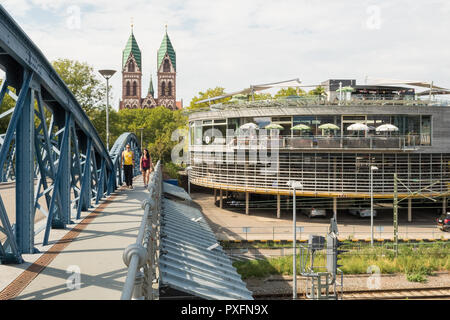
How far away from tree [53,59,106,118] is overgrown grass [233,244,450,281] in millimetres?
29883

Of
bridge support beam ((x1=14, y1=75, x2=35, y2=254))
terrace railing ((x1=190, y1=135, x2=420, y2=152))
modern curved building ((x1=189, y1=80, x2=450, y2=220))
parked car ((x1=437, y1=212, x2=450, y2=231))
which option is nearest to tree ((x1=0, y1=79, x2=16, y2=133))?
modern curved building ((x1=189, y1=80, x2=450, y2=220))

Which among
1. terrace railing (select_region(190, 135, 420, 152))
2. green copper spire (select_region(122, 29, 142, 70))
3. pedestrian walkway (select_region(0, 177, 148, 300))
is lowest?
pedestrian walkway (select_region(0, 177, 148, 300))

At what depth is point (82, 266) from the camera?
21.1 feet

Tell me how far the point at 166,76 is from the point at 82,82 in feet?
269

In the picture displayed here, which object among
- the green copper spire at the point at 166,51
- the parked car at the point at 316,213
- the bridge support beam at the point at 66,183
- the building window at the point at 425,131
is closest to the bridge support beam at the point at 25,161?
the bridge support beam at the point at 66,183

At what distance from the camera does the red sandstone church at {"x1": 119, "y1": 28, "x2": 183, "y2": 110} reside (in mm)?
120500

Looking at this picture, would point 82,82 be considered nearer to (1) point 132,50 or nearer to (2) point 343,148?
(2) point 343,148

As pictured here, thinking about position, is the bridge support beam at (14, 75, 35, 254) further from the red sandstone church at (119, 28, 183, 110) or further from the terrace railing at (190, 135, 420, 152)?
the red sandstone church at (119, 28, 183, 110)

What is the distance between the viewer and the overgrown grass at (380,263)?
21734mm

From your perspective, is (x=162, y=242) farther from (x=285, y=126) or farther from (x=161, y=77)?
(x=161, y=77)

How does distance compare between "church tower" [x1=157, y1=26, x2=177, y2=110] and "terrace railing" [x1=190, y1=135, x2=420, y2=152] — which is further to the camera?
"church tower" [x1=157, y1=26, x2=177, y2=110]

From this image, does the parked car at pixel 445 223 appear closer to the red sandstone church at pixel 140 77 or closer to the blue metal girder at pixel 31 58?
the blue metal girder at pixel 31 58

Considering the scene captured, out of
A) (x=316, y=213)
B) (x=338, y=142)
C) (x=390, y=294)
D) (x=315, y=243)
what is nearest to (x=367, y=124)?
(x=338, y=142)

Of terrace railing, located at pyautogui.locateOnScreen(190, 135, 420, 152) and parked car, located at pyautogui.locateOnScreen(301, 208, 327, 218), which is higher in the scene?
terrace railing, located at pyautogui.locateOnScreen(190, 135, 420, 152)
